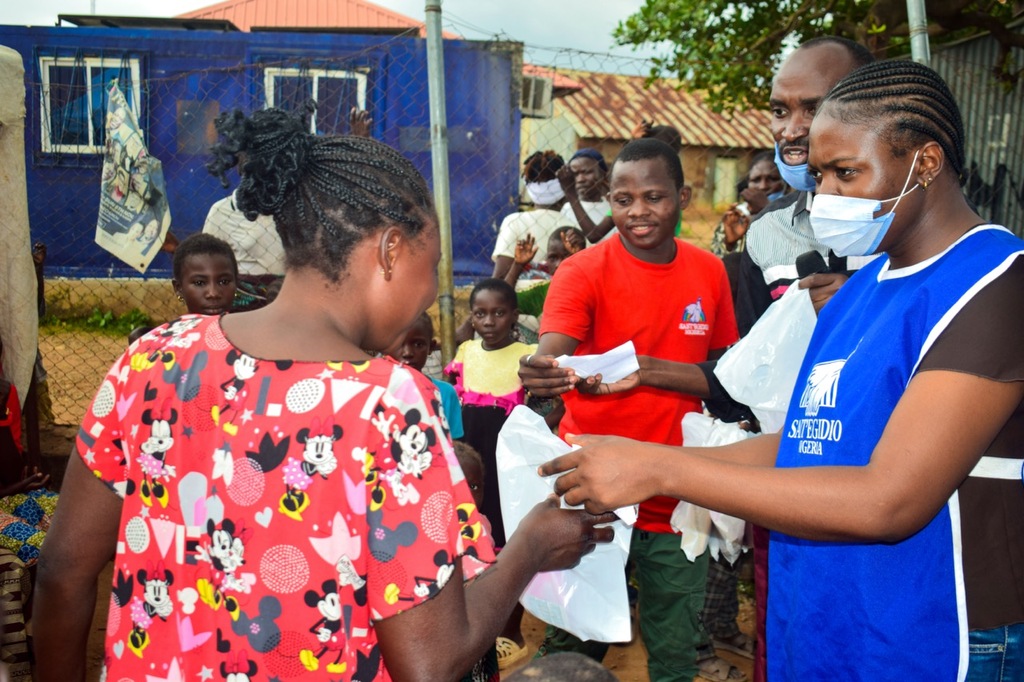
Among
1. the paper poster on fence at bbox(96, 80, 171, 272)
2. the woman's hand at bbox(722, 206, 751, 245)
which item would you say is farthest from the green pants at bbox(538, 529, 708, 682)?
the paper poster on fence at bbox(96, 80, 171, 272)

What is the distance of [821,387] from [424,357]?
2608 mm

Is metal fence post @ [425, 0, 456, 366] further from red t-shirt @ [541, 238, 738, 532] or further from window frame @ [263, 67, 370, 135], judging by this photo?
window frame @ [263, 67, 370, 135]

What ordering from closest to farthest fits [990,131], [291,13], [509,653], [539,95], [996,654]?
1. [996,654]
2. [509,653]
3. [990,131]
4. [539,95]
5. [291,13]

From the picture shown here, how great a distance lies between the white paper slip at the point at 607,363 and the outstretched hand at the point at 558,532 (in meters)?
0.87

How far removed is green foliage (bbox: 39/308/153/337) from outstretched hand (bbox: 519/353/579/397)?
23.3 ft

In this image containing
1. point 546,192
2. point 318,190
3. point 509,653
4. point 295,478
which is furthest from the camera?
point 546,192

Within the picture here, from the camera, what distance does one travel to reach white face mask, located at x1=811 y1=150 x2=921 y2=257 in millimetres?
1643

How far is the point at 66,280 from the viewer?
363 inches

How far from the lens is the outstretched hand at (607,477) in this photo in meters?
1.67

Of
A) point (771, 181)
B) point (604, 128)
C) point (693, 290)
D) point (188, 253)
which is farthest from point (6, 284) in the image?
point (604, 128)

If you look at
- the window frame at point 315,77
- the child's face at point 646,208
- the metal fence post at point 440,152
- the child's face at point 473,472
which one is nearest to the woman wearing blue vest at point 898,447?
the child's face at point 646,208

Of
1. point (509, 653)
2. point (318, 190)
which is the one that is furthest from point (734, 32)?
point (318, 190)

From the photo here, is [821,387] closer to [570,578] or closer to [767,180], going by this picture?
[570,578]

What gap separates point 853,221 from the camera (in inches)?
66.5
